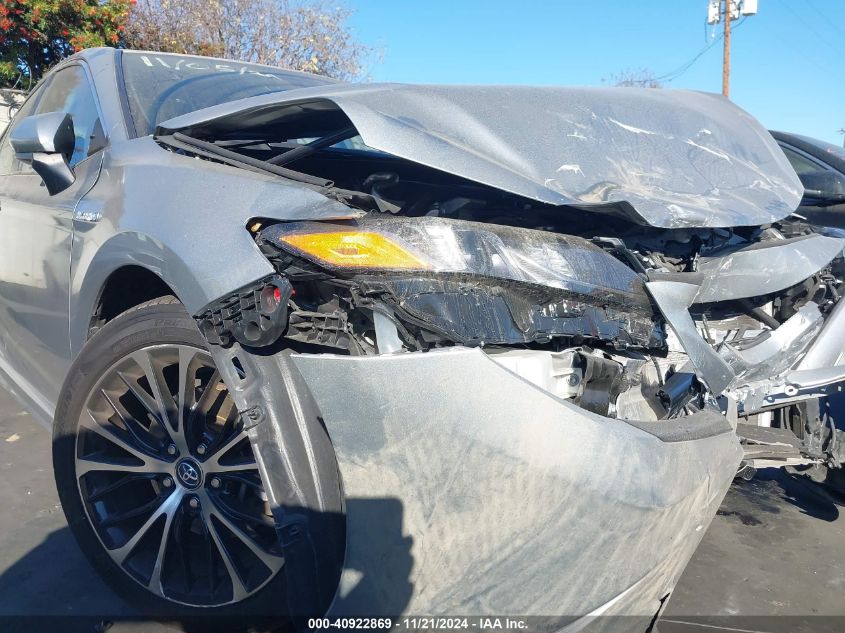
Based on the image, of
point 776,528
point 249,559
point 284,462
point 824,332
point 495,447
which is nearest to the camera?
point 495,447

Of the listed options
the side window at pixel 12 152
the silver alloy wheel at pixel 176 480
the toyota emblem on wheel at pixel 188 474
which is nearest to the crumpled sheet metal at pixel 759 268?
the silver alloy wheel at pixel 176 480

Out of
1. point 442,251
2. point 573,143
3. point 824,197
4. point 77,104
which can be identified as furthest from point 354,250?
point 824,197

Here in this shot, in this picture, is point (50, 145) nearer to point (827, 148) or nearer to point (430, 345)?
point (430, 345)

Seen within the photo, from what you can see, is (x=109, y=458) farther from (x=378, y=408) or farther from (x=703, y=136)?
(x=703, y=136)

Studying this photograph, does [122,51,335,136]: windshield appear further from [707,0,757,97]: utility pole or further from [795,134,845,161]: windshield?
[707,0,757,97]: utility pole

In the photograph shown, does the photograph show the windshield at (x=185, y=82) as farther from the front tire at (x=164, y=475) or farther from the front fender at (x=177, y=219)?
the front tire at (x=164, y=475)

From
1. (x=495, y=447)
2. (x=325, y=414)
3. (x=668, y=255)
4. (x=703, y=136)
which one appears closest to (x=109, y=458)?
(x=325, y=414)

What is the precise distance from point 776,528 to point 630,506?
2.23 meters

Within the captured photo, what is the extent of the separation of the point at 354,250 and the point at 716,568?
2.25 metres

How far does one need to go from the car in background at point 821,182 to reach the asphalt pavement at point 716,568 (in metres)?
1.33

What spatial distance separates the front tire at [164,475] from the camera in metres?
2.10

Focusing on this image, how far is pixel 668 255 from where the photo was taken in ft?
7.45

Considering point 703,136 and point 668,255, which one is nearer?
point 668,255

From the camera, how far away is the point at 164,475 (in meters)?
2.26
